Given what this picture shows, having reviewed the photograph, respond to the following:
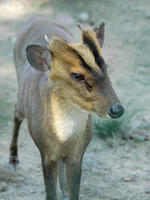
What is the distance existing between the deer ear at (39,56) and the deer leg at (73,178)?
96 cm

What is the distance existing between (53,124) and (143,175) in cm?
170

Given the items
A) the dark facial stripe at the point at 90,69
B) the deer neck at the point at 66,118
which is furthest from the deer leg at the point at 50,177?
the dark facial stripe at the point at 90,69

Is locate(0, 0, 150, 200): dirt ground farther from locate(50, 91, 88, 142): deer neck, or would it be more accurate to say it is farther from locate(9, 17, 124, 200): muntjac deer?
locate(50, 91, 88, 142): deer neck

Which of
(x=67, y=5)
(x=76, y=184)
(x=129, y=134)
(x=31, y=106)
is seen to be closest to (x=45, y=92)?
(x=31, y=106)

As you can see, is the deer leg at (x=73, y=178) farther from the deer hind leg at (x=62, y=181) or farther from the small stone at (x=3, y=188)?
the small stone at (x=3, y=188)

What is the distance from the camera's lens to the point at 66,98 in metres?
3.51

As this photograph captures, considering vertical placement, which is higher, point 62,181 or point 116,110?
point 116,110

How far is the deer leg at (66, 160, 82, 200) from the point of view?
4.02 meters

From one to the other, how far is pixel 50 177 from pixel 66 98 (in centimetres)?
90

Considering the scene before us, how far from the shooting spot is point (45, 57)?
362 centimetres

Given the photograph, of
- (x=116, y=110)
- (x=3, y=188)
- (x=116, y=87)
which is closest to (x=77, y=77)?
(x=116, y=110)

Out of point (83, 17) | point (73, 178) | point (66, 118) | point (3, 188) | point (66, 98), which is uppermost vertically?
point (83, 17)

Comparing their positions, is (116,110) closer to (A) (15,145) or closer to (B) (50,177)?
(B) (50,177)

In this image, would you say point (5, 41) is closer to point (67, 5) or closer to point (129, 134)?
point (67, 5)
